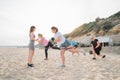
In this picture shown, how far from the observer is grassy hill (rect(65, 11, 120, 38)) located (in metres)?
78.1

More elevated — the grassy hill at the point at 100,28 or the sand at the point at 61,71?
the grassy hill at the point at 100,28

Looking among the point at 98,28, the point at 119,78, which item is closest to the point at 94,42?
the point at 119,78

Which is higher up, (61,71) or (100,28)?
(100,28)

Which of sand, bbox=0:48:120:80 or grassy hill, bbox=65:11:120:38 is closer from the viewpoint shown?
sand, bbox=0:48:120:80

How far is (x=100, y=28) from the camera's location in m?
84.6

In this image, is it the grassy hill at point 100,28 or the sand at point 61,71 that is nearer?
the sand at point 61,71

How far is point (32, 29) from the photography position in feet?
41.3

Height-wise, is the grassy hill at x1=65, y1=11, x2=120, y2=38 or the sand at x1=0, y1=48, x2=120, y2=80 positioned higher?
the grassy hill at x1=65, y1=11, x2=120, y2=38

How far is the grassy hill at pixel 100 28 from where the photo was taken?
7814 centimetres

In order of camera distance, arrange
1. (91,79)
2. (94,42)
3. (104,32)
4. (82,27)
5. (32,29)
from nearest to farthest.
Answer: (91,79) < (32,29) < (94,42) < (104,32) < (82,27)

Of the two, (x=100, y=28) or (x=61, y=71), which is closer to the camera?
(x=61, y=71)

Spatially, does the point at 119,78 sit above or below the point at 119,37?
below

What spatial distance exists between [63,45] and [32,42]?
156 centimetres

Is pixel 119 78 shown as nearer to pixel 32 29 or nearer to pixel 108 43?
pixel 32 29
